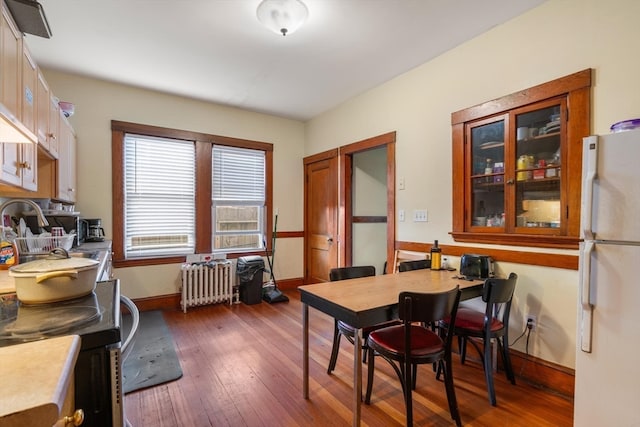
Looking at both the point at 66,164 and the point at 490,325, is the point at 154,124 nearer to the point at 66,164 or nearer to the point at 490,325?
the point at 66,164

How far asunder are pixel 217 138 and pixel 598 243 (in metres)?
4.20

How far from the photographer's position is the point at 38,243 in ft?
7.25

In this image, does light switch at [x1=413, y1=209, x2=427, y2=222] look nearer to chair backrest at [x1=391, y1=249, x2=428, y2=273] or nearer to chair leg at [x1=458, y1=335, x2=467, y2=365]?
chair backrest at [x1=391, y1=249, x2=428, y2=273]

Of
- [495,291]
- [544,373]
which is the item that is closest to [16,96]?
[495,291]

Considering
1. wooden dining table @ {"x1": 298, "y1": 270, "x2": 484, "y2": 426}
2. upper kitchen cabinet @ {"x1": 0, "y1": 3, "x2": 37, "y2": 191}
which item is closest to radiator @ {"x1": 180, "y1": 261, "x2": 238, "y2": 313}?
upper kitchen cabinet @ {"x1": 0, "y1": 3, "x2": 37, "y2": 191}

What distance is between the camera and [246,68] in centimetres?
332

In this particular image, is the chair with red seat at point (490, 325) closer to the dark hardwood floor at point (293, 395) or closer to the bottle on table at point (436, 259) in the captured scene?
the dark hardwood floor at point (293, 395)

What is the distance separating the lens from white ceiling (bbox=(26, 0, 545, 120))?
2.35 metres

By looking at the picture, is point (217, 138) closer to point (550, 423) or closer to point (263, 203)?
point (263, 203)

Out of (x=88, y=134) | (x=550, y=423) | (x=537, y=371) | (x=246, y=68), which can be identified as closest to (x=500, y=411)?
(x=550, y=423)

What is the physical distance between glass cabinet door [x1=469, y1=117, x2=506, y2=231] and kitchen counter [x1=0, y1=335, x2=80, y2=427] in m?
2.83

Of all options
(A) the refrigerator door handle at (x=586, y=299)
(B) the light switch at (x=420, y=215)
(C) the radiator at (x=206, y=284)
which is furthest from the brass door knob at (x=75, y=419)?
(C) the radiator at (x=206, y=284)

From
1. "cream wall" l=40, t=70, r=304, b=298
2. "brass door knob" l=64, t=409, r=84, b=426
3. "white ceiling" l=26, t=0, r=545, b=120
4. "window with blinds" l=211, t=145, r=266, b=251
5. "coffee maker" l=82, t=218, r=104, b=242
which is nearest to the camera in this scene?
"brass door knob" l=64, t=409, r=84, b=426

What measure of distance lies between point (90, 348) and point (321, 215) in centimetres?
397
